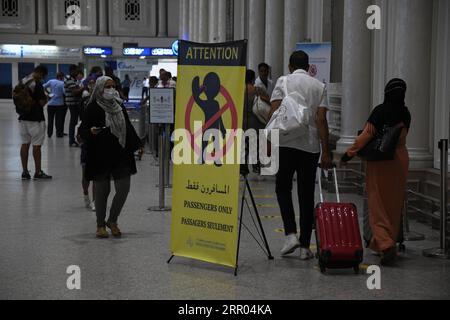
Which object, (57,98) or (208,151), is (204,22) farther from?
(208,151)

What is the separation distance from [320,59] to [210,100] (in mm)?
6057

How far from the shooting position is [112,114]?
752 cm

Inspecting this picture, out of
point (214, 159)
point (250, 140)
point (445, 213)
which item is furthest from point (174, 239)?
point (250, 140)

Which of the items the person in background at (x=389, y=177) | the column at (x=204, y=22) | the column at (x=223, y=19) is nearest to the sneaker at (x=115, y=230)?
the person in background at (x=389, y=177)

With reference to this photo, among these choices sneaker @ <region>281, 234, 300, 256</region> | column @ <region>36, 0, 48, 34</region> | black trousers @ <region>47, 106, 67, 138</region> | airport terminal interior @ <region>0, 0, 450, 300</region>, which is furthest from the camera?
column @ <region>36, 0, 48, 34</region>

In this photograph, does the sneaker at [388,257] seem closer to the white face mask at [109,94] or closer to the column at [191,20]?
the white face mask at [109,94]

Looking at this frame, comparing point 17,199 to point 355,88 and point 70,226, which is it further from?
point 355,88

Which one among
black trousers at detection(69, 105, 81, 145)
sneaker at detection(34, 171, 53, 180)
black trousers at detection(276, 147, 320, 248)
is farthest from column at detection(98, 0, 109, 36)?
black trousers at detection(276, 147, 320, 248)

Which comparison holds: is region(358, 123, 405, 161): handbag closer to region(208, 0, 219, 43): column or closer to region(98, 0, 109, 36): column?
region(208, 0, 219, 43): column

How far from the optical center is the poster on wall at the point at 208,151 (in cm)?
598

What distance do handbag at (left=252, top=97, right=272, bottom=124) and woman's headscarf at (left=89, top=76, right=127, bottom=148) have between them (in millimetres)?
4242

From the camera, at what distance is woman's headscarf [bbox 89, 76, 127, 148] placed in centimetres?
749
